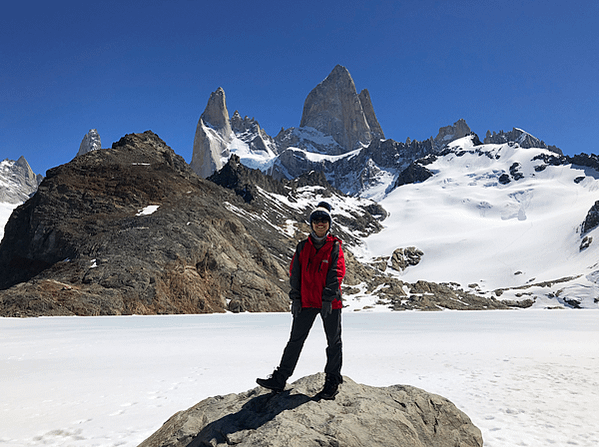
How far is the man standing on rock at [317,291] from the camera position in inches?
181

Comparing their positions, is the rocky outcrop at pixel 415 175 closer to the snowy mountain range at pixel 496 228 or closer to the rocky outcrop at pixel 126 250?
the snowy mountain range at pixel 496 228

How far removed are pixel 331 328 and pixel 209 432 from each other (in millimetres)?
1737

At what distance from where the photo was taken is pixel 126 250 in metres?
33.6

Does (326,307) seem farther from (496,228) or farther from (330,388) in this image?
(496,228)

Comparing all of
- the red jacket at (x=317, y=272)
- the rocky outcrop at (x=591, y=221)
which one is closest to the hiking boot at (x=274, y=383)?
the red jacket at (x=317, y=272)

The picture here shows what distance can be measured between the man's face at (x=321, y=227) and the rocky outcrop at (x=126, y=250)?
26.7 metres

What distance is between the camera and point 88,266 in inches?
1236

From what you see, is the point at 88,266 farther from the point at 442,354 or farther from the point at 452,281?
the point at 452,281

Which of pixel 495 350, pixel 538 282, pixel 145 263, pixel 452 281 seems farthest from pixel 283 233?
pixel 495 350

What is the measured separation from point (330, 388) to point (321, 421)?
716 mm

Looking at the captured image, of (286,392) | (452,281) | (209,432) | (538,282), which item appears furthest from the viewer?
(452,281)

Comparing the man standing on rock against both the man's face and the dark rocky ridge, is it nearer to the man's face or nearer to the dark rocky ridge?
the man's face

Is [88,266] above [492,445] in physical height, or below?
above

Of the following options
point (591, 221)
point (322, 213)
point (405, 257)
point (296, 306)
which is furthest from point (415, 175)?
point (296, 306)
